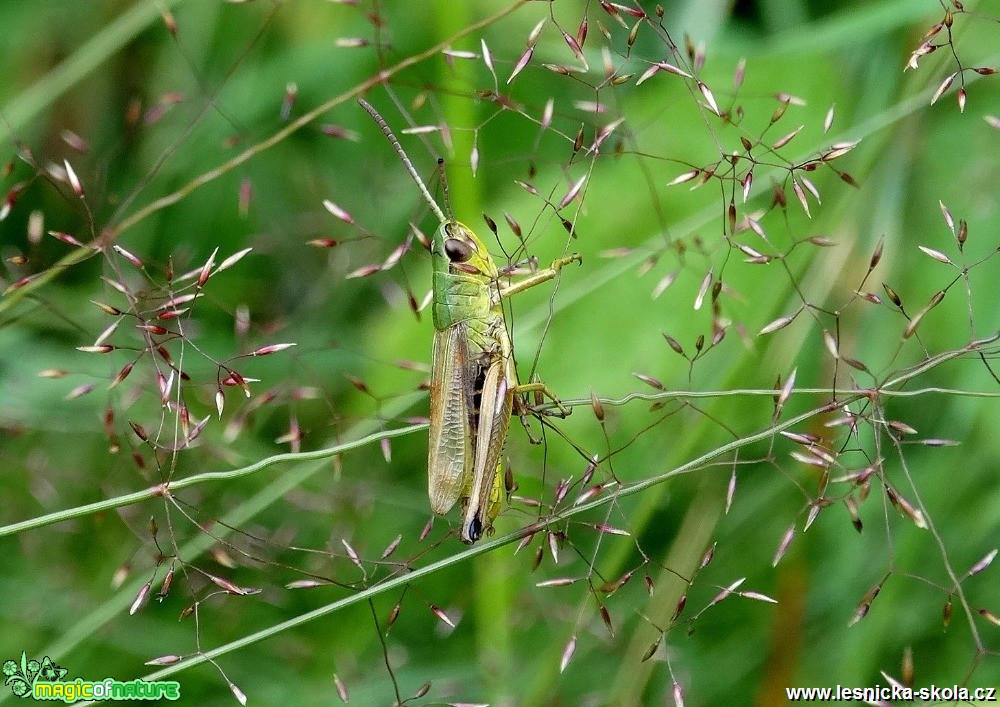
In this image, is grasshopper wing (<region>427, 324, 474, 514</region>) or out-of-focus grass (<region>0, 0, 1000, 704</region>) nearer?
grasshopper wing (<region>427, 324, 474, 514</region>)

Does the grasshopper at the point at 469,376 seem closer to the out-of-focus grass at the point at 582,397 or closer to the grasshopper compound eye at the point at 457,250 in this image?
the grasshopper compound eye at the point at 457,250

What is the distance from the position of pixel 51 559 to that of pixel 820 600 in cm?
256

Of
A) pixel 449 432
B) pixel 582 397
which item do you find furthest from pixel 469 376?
pixel 582 397

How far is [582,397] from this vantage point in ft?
7.32

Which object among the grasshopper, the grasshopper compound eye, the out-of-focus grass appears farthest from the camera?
the out-of-focus grass

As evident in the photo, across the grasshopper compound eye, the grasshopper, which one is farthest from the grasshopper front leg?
the grasshopper compound eye

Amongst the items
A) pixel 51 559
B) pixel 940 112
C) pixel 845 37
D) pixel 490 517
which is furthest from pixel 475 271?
pixel 51 559

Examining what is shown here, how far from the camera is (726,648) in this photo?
245 centimetres

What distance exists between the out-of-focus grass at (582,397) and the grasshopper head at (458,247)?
258 mm

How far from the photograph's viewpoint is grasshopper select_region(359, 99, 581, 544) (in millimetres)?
1636

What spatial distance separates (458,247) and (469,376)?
1.04 ft

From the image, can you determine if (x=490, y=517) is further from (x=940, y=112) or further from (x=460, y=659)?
(x=940, y=112)

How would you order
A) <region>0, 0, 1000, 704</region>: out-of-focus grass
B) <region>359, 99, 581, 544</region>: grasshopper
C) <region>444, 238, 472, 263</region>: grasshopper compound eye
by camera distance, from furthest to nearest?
<region>0, 0, 1000, 704</region>: out-of-focus grass, <region>444, 238, 472, 263</region>: grasshopper compound eye, <region>359, 99, 581, 544</region>: grasshopper

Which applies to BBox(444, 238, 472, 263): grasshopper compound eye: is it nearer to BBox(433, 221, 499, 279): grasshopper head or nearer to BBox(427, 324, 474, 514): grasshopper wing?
BBox(433, 221, 499, 279): grasshopper head
